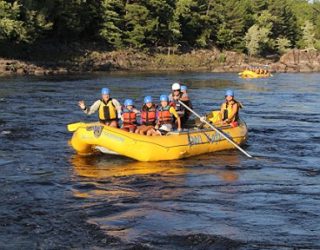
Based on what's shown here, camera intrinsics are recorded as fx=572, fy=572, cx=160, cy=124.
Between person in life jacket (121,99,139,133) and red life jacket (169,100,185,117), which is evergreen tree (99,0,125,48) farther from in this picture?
person in life jacket (121,99,139,133)

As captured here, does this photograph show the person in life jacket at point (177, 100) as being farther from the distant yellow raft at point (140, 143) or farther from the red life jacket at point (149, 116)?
the distant yellow raft at point (140, 143)

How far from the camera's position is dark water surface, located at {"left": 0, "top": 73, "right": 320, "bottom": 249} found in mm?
7695

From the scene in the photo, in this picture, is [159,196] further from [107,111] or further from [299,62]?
[299,62]

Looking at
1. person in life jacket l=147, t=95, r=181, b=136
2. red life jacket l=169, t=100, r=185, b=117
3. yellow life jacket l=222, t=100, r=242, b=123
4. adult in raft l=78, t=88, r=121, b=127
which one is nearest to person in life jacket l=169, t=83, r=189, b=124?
red life jacket l=169, t=100, r=185, b=117

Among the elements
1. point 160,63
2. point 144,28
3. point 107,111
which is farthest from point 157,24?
point 107,111

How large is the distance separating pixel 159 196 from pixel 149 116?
3.59 metres

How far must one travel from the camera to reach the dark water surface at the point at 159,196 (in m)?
7.69

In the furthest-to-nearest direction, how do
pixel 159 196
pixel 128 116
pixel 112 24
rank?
pixel 112 24, pixel 128 116, pixel 159 196

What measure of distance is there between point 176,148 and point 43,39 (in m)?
44.7

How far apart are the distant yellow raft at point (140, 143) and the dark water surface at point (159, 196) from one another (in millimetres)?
230

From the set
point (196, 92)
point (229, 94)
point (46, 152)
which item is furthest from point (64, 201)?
point (196, 92)

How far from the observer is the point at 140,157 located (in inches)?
469

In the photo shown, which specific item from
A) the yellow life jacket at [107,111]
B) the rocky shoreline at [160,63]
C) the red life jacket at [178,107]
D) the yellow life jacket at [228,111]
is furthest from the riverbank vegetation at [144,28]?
the yellow life jacket at [107,111]

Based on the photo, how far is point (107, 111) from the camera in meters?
13.1
